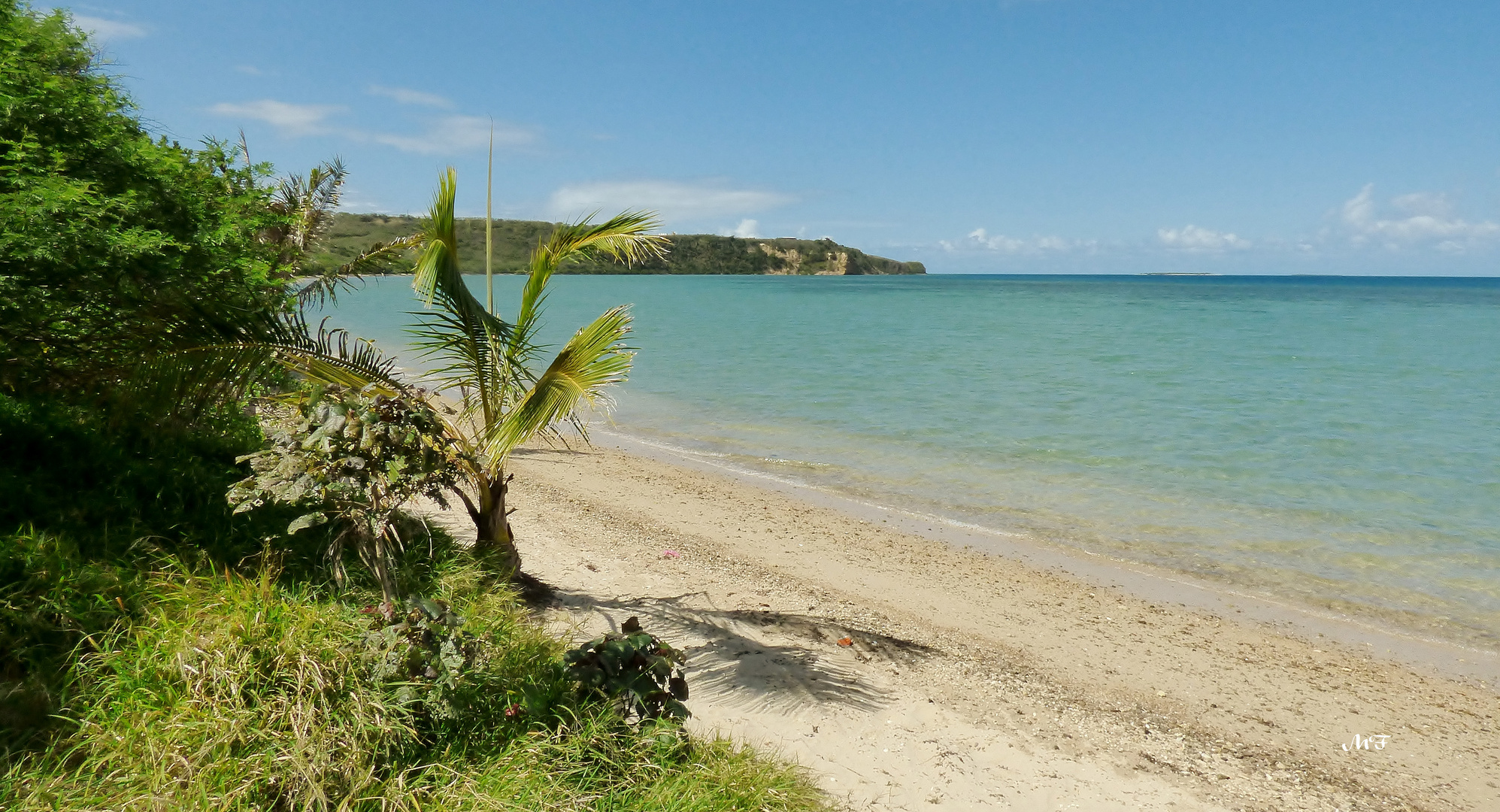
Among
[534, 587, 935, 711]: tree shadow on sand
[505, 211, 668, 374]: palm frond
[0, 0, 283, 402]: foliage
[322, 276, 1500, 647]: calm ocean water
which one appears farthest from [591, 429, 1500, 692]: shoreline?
[0, 0, 283, 402]: foliage

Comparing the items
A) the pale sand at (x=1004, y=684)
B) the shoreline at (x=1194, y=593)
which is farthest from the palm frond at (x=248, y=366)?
the shoreline at (x=1194, y=593)

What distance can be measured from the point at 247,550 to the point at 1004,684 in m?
4.78

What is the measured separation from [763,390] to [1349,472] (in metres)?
11.9

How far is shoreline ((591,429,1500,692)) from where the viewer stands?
6609 millimetres

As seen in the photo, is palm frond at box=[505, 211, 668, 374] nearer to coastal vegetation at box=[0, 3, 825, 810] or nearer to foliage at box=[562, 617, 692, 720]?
coastal vegetation at box=[0, 3, 825, 810]

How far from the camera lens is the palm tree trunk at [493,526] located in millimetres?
5707

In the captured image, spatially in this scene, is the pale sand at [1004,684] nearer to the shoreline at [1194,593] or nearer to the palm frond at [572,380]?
the shoreline at [1194,593]

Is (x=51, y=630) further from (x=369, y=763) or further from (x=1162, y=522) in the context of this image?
(x=1162, y=522)

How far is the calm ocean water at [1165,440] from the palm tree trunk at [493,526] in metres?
2.82

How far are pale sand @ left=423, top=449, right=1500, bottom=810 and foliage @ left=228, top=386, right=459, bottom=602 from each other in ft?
6.62

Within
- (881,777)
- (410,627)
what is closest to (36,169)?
(410,627)

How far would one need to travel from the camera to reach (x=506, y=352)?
5.42 m

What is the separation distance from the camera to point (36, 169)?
4.45 meters

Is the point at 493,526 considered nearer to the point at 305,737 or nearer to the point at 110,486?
the point at 110,486
